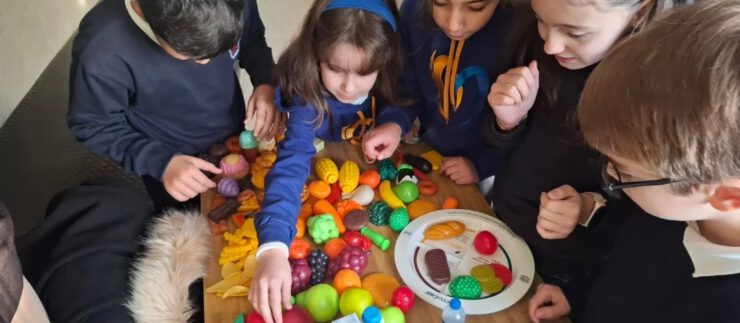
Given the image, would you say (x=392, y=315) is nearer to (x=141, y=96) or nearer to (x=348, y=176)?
(x=348, y=176)

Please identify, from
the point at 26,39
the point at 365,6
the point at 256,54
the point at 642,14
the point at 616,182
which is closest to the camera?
the point at 616,182

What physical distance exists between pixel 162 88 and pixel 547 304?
89cm

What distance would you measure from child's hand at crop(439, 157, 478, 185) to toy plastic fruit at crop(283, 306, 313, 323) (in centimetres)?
45

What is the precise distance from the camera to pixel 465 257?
3.20 ft

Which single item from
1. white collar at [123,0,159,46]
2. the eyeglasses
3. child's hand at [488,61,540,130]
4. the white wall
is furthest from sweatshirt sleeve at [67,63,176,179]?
the white wall

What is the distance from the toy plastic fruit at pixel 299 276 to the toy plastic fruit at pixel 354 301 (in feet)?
0.23

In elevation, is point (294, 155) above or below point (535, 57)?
below

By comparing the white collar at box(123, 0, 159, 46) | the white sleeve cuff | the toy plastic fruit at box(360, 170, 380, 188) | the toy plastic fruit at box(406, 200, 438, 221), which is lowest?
the toy plastic fruit at box(406, 200, 438, 221)

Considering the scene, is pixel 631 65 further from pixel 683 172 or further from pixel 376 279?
pixel 376 279

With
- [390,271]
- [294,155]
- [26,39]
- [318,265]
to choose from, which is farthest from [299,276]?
[26,39]

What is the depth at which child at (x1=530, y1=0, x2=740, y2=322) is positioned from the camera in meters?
0.54

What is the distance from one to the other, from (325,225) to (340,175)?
0.51 feet

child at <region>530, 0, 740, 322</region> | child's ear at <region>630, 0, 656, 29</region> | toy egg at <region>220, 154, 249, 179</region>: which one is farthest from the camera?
toy egg at <region>220, 154, 249, 179</region>

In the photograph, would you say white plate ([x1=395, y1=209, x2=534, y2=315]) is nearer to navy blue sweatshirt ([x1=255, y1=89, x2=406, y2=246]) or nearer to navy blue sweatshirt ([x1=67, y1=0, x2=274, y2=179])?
navy blue sweatshirt ([x1=255, y1=89, x2=406, y2=246])
